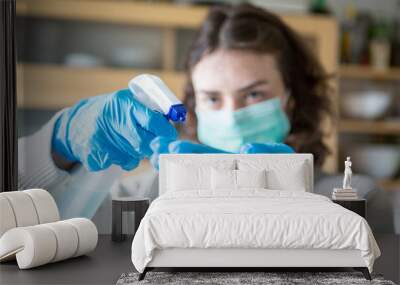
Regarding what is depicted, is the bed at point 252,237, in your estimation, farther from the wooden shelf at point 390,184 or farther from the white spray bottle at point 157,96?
the wooden shelf at point 390,184

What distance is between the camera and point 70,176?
465cm

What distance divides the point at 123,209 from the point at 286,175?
1.12m

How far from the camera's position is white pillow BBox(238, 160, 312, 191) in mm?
4055

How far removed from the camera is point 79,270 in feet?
11.3

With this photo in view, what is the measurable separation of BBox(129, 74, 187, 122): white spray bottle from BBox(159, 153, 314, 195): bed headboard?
274mm

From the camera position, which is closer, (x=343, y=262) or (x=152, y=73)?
(x=343, y=262)

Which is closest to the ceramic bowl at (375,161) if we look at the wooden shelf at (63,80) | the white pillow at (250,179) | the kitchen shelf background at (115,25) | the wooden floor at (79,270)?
the kitchen shelf background at (115,25)

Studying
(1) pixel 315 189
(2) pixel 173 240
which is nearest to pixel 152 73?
(1) pixel 315 189

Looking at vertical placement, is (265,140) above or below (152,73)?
below

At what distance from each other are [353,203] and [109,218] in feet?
5.90

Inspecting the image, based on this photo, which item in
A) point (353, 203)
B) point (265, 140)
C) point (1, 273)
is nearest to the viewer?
point (1, 273)

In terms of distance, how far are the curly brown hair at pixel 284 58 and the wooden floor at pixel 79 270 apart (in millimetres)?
1140

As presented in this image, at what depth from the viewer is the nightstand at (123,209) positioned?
423cm

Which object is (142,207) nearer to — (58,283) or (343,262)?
(58,283)
